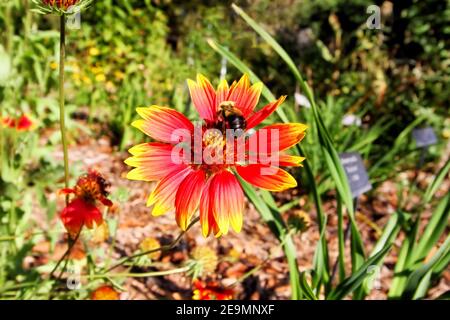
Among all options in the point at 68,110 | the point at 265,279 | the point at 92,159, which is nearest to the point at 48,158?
the point at 68,110

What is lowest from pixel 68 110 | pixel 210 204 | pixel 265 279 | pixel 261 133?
pixel 265 279

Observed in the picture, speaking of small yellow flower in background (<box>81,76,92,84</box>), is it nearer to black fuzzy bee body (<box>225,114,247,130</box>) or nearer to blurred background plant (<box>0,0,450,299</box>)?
blurred background plant (<box>0,0,450,299</box>)

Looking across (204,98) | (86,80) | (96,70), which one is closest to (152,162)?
(204,98)

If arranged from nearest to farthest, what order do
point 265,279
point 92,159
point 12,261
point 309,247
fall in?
point 12,261
point 265,279
point 309,247
point 92,159

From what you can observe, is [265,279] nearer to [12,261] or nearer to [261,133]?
[12,261]

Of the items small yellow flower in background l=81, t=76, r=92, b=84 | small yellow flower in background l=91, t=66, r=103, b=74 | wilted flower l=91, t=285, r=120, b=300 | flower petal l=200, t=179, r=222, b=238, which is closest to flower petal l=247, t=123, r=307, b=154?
flower petal l=200, t=179, r=222, b=238

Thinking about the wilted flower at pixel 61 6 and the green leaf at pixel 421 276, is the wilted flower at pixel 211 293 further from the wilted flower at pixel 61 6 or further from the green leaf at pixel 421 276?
the wilted flower at pixel 61 6

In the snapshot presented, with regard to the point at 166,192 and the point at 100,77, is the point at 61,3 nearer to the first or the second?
the point at 166,192

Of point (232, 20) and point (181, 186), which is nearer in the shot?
point (181, 186)
